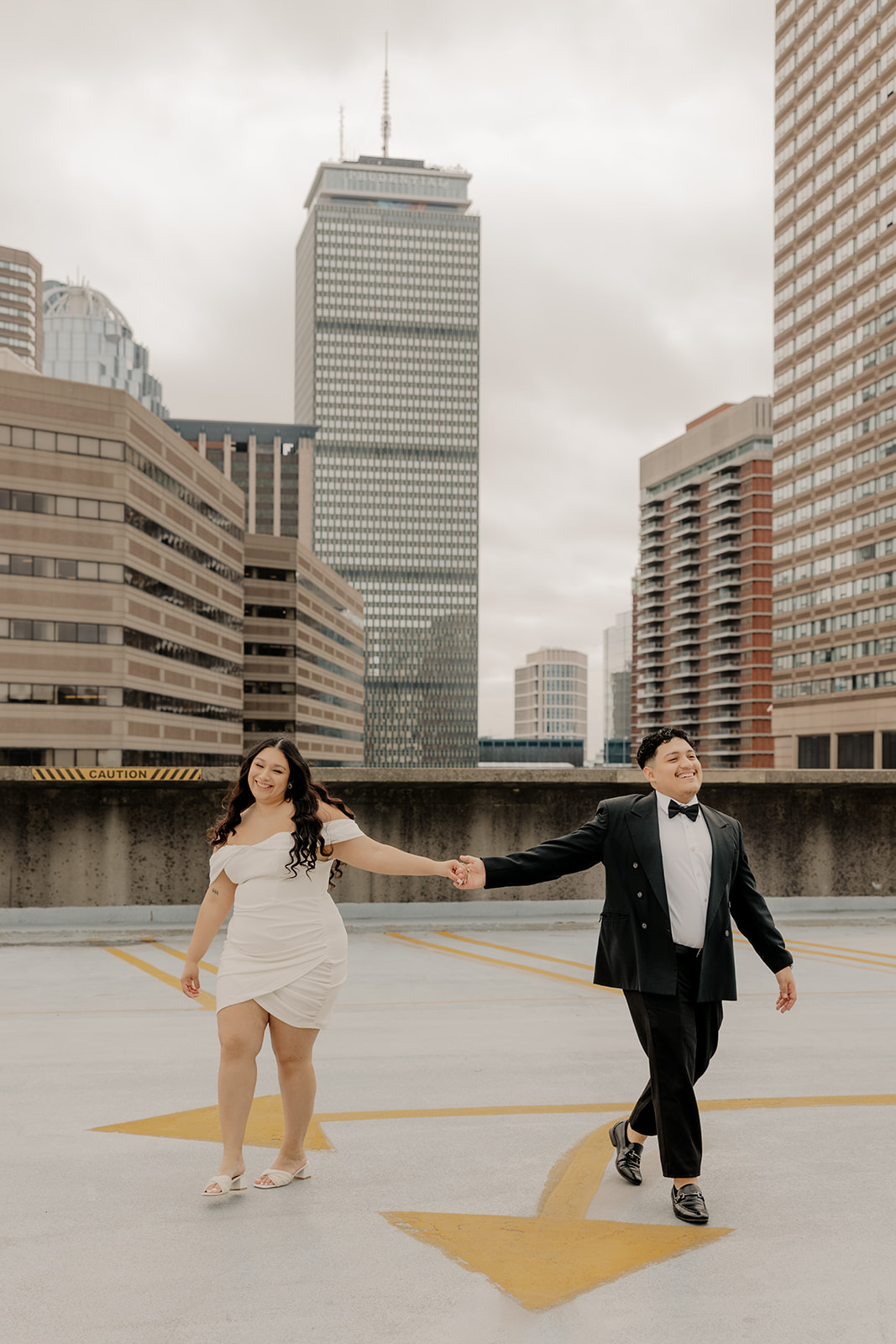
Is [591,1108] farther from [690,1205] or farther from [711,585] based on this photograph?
[711,585]

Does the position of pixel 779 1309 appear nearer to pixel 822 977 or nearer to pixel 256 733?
pixel 822 977

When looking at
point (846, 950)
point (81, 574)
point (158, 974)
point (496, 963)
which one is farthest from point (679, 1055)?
point (81, 574)

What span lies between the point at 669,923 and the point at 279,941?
62.7 inches

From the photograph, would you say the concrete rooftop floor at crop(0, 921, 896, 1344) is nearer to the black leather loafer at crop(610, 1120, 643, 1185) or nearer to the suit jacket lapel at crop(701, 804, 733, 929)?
the black leather loafer at crop(610, 1120, 643, 1185)

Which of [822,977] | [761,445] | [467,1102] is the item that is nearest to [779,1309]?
[467,1102]

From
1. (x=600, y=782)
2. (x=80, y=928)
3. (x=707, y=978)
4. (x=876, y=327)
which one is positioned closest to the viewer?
(x=707, y=978)

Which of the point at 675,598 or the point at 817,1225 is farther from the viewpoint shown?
the point at 675,598

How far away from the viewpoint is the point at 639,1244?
155 inches

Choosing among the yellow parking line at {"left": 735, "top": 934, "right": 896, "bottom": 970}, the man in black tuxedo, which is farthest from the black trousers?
the yellow parking line at {"left": 735, "top": 934, "right": 896, "bottom": 970}

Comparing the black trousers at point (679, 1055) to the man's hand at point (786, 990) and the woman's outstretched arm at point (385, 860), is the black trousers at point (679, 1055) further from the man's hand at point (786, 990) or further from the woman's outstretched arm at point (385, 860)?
the woman's outstretched arm at point (385, 860)

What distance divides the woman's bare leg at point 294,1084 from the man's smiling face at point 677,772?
1.79 meters

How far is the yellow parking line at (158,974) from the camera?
8.35 m

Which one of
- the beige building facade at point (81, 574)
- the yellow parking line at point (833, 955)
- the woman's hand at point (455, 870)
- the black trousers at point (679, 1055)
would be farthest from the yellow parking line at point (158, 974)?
the beige building facade at point (81, 574)

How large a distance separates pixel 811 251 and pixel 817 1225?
402 feet
